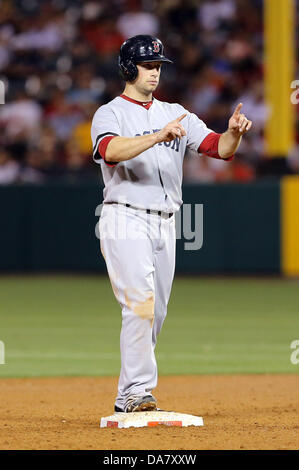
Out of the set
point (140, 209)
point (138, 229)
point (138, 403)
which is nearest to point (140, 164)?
point (140, 209)

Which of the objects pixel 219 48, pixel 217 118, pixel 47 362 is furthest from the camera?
pixel 219 48

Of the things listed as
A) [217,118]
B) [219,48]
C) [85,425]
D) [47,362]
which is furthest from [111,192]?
[219,48]

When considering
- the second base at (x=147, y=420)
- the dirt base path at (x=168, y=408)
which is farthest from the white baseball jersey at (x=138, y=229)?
the dirt base path at (x=168, y=408)

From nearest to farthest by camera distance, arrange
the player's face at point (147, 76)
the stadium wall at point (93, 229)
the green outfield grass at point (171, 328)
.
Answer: the player's face at point (147, 76) < the green outfield grass at point (171, 328) < the stadium wall at point (93, 229)

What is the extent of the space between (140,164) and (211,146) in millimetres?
452

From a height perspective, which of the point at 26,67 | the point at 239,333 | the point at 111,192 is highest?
the point at 26,67

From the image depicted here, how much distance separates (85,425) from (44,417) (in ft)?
1.39

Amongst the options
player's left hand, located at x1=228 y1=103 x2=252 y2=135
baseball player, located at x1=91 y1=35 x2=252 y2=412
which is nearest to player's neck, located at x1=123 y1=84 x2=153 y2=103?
baseball player, located at x1=91 y1=35 x2=252 y2=412

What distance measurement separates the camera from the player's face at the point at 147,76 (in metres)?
5.55

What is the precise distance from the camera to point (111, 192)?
219 inches

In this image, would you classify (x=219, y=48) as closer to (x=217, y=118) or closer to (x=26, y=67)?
(x=217, y=118)

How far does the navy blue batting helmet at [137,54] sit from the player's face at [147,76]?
0.10 ft

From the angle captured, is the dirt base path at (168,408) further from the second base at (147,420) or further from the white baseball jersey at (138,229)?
the white baseball jersey at (138,229)
